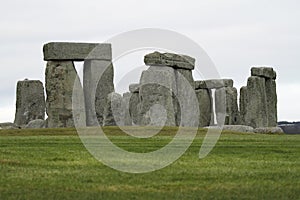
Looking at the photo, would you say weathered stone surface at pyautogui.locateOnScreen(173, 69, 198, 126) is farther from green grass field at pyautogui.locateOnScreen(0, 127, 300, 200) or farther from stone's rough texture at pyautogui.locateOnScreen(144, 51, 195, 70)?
green grass field at pyautogui.locateOnScreen(0, 127, 300, 200)

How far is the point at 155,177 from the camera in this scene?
1702cm

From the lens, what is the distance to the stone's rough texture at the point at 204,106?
51500 mm

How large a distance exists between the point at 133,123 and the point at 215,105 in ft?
28.5

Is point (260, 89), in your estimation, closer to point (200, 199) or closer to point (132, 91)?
point (132, 91)

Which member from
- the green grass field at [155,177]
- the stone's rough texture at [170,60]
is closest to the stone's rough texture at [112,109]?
the stone's rough texture at [170,60]

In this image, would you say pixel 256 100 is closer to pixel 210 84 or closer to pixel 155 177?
pixel 210 84

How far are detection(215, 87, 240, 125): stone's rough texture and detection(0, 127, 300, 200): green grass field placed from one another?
27.4m

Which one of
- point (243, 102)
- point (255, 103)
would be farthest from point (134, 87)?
point (255, 103)

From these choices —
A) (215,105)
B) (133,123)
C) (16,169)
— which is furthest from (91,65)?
(16,169)

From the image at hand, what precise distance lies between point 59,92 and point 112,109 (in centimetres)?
320

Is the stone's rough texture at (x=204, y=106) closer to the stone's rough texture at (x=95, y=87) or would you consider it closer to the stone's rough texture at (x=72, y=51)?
the stone's rough texture at (x=95, y=87)

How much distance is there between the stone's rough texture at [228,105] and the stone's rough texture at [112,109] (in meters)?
8.85

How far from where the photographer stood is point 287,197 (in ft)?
47.0

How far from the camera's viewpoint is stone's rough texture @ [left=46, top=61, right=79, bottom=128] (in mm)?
42719
